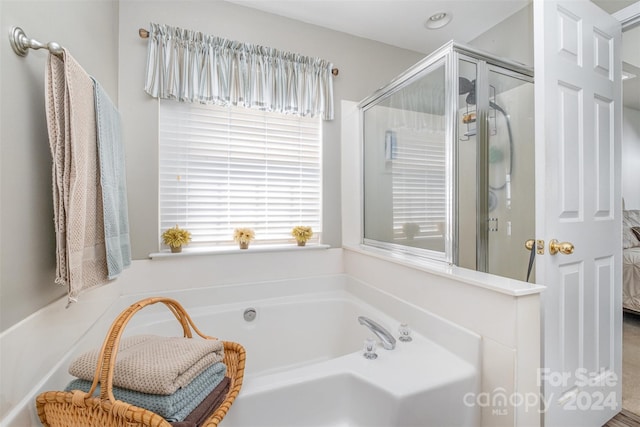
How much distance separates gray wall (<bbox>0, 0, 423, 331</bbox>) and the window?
0.11 metres

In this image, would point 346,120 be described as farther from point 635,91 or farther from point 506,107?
point 635,91

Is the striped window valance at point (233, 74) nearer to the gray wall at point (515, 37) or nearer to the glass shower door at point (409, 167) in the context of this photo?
the glass shower door at point (409, 167)

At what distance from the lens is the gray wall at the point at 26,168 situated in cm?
77

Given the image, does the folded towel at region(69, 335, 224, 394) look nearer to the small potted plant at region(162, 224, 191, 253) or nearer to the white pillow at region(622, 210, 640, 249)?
the small potted plant at region(162, 224, 191, 253)

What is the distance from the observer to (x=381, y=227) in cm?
220

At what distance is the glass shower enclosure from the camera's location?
5.16 feet

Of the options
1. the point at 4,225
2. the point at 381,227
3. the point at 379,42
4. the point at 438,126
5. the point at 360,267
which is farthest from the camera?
the point at 379,42

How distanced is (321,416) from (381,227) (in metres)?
1.40

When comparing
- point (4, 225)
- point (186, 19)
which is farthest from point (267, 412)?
point (186, 19)

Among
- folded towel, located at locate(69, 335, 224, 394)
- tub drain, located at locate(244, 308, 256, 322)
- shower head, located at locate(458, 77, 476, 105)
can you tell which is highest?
shower head, located at locate(458, 77, 476, 105)

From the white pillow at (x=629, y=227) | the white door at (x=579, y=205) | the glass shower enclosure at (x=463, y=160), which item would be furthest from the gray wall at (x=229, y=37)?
the white pillow at (x=629, y=227)

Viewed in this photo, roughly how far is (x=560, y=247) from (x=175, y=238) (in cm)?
200

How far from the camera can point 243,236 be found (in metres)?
1.95

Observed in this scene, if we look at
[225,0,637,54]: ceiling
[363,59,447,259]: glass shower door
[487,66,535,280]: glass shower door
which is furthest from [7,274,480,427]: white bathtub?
[225,0,637,54]: ceiling
